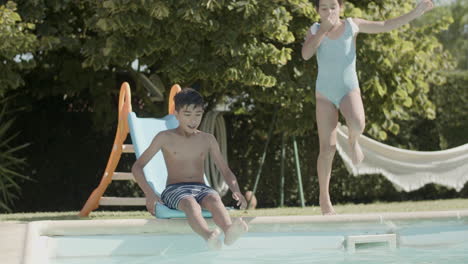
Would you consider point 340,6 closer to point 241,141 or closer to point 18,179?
point 241,141

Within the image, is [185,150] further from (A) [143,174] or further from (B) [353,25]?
(B) [353,25]

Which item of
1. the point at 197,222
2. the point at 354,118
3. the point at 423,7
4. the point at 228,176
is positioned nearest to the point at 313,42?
the point at 354,118

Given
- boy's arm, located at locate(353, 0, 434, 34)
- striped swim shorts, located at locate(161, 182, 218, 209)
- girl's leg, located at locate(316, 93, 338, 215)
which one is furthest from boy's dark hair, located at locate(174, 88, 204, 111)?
boy's arm, located at locate(353, 0, 434, 34)

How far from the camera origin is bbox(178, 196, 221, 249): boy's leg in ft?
14.8

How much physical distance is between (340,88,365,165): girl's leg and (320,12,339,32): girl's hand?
50 cm

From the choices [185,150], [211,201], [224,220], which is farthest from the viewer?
[185,150]

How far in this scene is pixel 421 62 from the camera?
1050cm

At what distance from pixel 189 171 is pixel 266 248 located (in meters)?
0.74

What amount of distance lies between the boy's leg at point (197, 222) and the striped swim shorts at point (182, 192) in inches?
4.4

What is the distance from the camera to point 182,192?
511 centimetres

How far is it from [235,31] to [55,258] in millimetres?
4840

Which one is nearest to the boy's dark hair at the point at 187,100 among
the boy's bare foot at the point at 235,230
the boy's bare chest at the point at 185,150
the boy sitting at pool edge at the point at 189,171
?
the boy sitting at pool edge at the point at 189,171

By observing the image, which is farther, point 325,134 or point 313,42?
point 325,134

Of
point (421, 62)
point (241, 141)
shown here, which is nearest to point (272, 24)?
point (421, 62)
